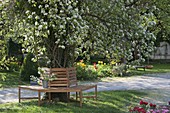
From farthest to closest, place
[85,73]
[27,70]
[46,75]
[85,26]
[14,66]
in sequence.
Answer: [14,66]
[85,73]
[27,70]
[46,75]
[85,26]

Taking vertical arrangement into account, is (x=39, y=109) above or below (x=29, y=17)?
below

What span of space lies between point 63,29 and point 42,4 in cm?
85

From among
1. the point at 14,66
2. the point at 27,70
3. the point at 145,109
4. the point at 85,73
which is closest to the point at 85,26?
the point at 145,109

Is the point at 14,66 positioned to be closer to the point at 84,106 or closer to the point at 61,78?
the point at 61,78

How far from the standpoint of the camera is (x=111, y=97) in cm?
979

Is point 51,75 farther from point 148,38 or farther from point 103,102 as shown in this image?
point 148,38

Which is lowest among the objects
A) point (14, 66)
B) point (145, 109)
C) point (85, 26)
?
point (145, 109)

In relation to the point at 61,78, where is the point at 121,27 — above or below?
above

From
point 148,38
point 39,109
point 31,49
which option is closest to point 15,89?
point 31,49

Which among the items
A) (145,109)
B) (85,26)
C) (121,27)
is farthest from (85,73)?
(145,109)

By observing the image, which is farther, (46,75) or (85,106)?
(85,106)

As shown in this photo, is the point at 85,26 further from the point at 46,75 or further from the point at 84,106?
the point at 84,106

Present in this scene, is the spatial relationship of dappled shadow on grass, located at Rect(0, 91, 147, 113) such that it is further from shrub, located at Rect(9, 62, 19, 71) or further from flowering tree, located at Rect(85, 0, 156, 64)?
shrub, located at Rect(9, 62, 19, 71)

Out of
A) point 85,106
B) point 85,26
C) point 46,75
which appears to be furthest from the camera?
point 85,106
